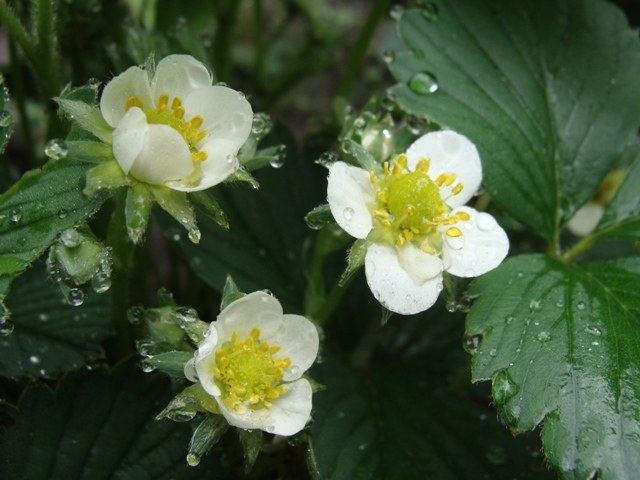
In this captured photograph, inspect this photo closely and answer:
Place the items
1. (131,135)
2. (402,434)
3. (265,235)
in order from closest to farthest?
(131,135) < (402,434) < (265,235)


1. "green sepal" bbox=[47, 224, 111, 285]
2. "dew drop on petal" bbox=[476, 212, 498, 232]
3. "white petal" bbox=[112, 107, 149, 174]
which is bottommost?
"green sepal" bbox=[47, 224, 111, 285]

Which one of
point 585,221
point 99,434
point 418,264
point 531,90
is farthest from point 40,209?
point 585,221

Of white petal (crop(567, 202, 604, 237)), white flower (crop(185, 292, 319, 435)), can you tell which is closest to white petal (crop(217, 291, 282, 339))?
white flower (crop(185, 292, 319, 435))

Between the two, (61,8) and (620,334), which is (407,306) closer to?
(620,334)

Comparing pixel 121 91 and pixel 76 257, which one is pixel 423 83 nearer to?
pixel 121 91

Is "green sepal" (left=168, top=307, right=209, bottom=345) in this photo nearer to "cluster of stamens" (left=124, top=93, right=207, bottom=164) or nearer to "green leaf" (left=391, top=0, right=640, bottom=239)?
"cluster of stamens" (left=124, top=93, right=207, bottom=164)

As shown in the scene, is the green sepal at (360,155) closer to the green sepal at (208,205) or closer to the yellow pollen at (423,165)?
the yellow pollen at (423,165)
